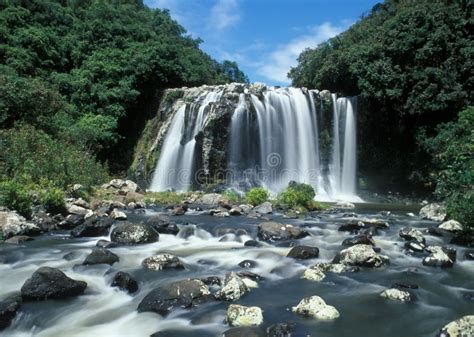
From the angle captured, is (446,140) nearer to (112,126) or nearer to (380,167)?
(380,167)

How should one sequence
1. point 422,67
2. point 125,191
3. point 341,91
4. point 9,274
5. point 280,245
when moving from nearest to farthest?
point 9,274 → point 280,245 → point 125,191 → point 422,67 → point 341,91

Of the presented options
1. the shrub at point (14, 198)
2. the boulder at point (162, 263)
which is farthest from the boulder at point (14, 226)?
the boulder at point (162, 263)

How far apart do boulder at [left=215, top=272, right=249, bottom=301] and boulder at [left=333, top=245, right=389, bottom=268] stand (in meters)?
2.35

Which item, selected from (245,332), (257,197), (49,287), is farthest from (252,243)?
(257,197)

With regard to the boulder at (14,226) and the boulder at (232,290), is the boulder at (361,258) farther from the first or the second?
the boulder at (14,226)

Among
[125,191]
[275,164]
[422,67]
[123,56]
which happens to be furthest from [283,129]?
[123,56]

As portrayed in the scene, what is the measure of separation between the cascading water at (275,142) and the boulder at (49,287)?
51.5ft

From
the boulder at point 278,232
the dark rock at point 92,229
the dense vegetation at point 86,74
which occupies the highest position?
the dense vegetation at point 86,74

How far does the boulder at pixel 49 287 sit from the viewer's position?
5.71 metres

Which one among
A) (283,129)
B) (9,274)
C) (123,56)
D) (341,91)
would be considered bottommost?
(9,274)

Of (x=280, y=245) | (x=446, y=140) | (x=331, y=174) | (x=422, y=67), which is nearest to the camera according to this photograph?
(x=280, y=245)

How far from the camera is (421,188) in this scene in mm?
22656

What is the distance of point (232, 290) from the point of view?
5.75 metres

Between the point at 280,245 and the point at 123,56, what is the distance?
2345 cm
